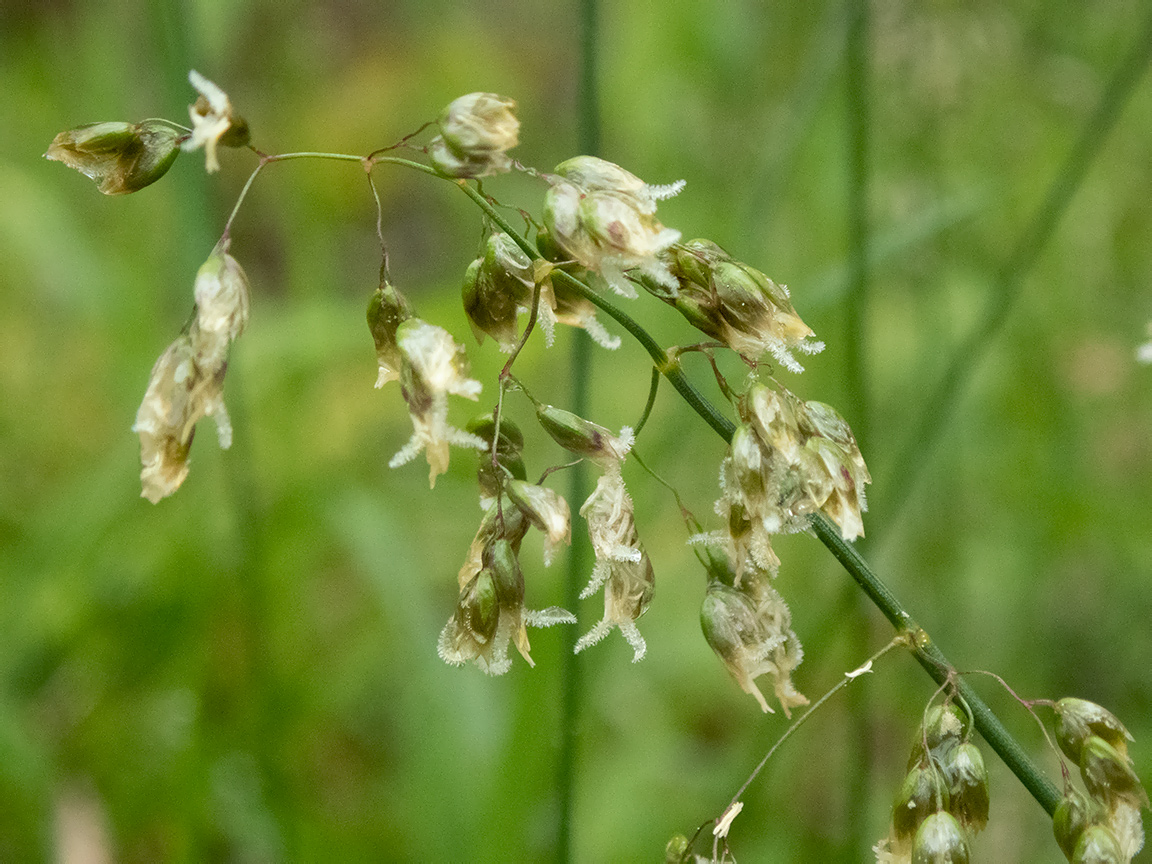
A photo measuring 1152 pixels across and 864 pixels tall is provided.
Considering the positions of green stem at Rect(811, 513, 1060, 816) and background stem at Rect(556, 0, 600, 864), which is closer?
green stem at Rect(811, 513, 1060, 816)

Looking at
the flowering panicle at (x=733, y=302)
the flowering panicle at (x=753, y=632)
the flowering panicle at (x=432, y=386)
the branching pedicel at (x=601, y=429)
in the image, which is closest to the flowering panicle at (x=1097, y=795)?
the branching pedicel at (x=601, y=429)

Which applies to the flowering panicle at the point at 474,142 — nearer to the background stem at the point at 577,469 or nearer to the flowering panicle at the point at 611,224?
the flowering panicle at the point at 611,224

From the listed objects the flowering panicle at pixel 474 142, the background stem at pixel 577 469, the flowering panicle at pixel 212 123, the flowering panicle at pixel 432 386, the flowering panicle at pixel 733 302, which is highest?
the flowering panicle at pixel 474 142

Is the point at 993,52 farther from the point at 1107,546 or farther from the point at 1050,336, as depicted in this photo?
the point at 1107,546

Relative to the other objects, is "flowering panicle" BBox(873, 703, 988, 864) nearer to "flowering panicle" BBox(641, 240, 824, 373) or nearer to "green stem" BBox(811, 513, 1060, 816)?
"green stem" BBox(811, 513, 1060, 816)

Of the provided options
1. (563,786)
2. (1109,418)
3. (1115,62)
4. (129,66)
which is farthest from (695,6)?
(129,66)

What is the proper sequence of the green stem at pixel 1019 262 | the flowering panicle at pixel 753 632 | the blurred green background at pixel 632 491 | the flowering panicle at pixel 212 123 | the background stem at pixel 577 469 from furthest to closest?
the blurred green background at pixel 632 491
the green stem at pixel 1019 262
the background stem at pixel 577 469
the flowering panicle at pixel 753 632
the flowering panicle at pixel 212 123

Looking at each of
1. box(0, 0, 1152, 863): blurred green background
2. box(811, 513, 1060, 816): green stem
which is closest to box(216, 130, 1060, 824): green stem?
box(811, 513, 1060, 816): green stem

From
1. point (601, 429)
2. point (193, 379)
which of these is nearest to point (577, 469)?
point (601, 429)
